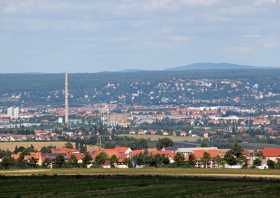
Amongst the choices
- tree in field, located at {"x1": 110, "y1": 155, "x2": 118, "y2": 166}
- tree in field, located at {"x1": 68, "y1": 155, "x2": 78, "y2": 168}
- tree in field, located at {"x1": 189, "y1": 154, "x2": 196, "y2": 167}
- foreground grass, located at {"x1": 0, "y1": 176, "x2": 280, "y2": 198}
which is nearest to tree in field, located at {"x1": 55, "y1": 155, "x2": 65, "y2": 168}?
tree in field, located at {"x1": 68, "y1": 155, "x2": 78, "y2": 168}

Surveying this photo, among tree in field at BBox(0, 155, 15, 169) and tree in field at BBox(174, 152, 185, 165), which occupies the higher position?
tree in field at BBox(174, 152, 185, 165)

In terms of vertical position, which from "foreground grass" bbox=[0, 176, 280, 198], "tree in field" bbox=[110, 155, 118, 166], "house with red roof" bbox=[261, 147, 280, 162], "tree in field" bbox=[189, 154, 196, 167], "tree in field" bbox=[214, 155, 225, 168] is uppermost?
"foreground grass" bbox=[0, 176, 280, 198]

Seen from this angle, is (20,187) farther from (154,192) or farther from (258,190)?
(258,190)

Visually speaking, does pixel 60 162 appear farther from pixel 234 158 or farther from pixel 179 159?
pixel 234 158

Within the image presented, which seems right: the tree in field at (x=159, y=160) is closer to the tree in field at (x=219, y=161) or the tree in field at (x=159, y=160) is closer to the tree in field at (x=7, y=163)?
the tree in field at (x=219, y=161)

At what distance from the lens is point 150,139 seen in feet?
647

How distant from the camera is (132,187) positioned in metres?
65.6

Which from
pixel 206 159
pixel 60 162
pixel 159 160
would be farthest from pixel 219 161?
pixel 60 162

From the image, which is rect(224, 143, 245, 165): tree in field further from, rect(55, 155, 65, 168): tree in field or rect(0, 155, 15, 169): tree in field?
rect(0, 155, 15, 169): tree in field

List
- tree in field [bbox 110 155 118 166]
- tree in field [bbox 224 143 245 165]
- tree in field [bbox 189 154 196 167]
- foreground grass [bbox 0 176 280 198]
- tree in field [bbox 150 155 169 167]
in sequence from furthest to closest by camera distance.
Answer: tree in field [bbox 110 155 118 166]
tree in field [bbox 224 143 245 165]
tree in field [bbox 150 155 169 167]
tree in field [bbox 189 154 196 167]
foreground grass [bbox 0 176 280 198]

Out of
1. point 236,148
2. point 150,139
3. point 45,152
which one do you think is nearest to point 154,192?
point 236,148

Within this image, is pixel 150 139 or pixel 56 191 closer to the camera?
pixel 56 191

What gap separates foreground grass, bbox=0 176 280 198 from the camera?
58.9m

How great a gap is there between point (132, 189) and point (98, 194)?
4.55 metres
